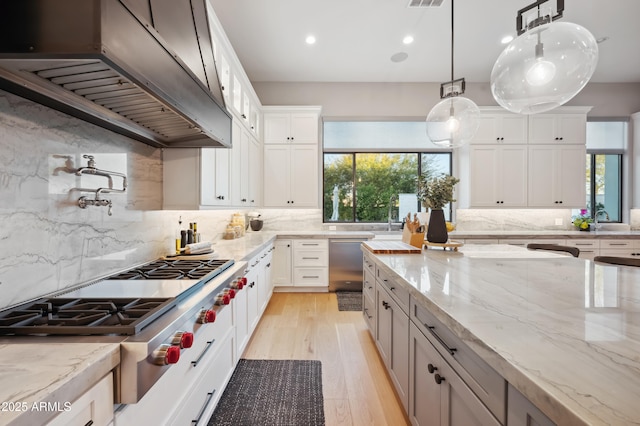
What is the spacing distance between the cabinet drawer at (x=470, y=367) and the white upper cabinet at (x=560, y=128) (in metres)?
4.66

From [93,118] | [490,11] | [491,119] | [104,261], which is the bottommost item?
[104,261]

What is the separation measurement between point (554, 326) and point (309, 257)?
359 centimetres

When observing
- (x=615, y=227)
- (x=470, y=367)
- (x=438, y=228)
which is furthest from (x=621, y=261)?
(x=615, y=227)

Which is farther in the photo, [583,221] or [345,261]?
[583,221]

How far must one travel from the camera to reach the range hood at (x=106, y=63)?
33.9 inches

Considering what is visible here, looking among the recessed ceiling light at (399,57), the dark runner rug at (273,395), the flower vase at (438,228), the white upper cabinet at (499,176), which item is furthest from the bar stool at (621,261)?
the recessed ceiling light at (399,57)

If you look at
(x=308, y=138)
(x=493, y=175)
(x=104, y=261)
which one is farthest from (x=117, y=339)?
(x=493, y=175)

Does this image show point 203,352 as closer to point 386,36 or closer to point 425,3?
point 425,3

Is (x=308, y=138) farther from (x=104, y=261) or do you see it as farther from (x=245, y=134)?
(x=104, y=261)

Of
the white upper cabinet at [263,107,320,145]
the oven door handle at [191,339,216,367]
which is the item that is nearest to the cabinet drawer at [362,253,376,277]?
the oven door handle at [191,339,216,367]

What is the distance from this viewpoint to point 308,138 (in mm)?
4629

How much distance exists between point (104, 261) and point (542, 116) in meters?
5.77

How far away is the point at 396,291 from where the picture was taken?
1791 millimetres

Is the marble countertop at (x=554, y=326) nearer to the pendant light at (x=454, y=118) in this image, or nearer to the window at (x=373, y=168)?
the pendant light at (x=454, y=118)
